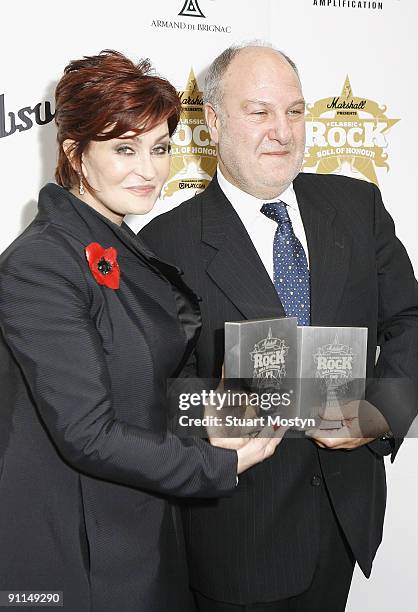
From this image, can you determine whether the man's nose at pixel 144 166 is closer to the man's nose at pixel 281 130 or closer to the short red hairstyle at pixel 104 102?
the short red hairstyle at pixel 104 102

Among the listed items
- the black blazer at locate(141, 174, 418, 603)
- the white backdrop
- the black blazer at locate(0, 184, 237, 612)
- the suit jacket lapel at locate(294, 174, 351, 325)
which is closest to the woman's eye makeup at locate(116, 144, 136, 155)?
the black blazer at locate(0, 184, 237, 612)

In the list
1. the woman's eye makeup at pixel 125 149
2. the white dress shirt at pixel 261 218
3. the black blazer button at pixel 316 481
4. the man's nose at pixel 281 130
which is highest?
the man's nose at pixel 281 130

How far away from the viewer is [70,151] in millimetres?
1256

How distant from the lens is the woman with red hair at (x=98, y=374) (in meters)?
1.06

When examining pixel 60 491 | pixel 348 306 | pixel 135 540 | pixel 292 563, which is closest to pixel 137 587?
pixel 135 540

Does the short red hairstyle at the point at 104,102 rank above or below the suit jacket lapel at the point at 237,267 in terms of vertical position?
above

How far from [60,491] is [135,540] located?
0.16 metres

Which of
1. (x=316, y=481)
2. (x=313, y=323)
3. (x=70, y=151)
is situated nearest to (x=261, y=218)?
(x=313, y=323)

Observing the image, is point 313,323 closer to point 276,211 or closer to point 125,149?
point 276,211

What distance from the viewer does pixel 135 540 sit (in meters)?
1.20

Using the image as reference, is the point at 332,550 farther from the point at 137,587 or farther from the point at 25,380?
the point at 25,380

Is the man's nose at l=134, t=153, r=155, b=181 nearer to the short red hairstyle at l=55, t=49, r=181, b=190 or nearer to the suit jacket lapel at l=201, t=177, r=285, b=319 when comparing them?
the short red hairstyle at l=55, t=49, r=181, b=190

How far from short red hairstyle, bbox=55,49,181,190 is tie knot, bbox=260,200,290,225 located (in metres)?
0.31

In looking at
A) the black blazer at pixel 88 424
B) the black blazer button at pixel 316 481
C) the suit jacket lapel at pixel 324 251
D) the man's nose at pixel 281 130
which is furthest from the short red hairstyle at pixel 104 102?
the black blazer button at pixel 316 481
